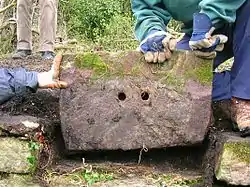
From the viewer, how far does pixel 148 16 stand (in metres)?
2.94

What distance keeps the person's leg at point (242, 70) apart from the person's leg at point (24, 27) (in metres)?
2.41

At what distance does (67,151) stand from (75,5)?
8.71 metres

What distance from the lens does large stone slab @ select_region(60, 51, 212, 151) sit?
274 centimetres

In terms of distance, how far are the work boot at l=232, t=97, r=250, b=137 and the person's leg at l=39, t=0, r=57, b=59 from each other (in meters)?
2.22

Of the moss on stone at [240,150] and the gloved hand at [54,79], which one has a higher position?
the gloved hand at [54,79]

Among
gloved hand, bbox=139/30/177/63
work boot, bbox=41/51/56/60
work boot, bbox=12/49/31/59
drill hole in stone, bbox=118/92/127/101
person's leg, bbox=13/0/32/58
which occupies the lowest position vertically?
work boot, bbox=12/49/31/59

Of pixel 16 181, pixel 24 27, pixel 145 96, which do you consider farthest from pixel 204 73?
pixel 24 27

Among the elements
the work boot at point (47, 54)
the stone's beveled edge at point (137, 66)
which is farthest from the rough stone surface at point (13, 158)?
the work boot at point (47, 54)

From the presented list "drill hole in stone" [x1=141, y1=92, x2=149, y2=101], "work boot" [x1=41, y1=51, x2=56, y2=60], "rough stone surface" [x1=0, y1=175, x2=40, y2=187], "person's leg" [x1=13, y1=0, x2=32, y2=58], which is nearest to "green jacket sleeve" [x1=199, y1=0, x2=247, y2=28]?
"drill hole in stone" [x1=141, y1=92, x2=149, y2=101]

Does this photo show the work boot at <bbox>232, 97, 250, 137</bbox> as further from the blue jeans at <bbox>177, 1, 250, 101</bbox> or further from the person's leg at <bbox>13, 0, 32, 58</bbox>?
the person's leg at <bbox>13, 0, 32, 58</bbox>

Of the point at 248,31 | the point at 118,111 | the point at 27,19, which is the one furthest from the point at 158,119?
the point at 27,19

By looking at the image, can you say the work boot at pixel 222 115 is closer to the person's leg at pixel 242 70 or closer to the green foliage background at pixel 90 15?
the person's leg at pixel 242 70

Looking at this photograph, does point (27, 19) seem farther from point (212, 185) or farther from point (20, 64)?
point (212, 185)

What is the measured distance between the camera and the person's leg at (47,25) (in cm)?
479
